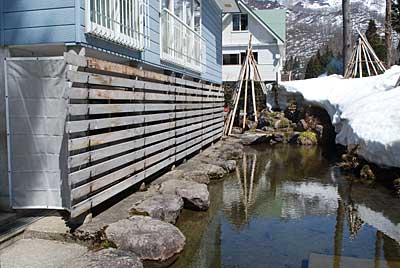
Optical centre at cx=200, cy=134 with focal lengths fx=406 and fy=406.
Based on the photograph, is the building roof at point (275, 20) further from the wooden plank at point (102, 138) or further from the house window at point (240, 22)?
the wooden plank at point (102, 138)

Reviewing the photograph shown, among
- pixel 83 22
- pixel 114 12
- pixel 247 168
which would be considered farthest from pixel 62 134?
pixel 247 168

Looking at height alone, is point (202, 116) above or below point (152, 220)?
above

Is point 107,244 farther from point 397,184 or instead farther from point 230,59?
point 230,59

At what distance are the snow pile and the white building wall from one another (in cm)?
758

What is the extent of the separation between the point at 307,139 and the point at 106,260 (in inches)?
510

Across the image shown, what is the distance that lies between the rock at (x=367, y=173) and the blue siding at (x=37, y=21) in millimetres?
6812

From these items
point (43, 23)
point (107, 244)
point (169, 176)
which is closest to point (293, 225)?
point (169, 176)

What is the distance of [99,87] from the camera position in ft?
16.4

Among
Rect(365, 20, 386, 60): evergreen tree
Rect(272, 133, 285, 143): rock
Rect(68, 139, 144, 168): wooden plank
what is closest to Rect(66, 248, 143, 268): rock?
Rect(68, 139, 144, 168): wooden plank

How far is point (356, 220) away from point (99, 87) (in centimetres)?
401

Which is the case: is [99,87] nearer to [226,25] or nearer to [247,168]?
[247,168]

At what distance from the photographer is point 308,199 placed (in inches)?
278

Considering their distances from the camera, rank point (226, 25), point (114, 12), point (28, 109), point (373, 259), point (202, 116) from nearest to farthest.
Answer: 1. point (373, 259)
2. point (28, 109)
3. point (114, 12)
4. point (202, 116)
5. point (226, 25)

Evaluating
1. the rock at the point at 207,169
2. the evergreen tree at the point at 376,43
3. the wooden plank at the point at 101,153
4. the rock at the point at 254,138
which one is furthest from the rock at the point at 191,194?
the evergreen tree at the point at 376,43
